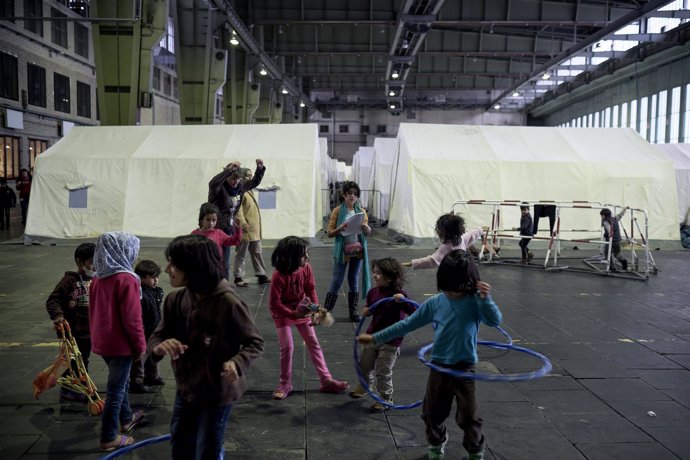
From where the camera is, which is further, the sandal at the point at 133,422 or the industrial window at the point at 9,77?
the industrial window at the point at 9,77

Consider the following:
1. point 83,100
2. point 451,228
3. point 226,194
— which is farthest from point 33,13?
point 451,228

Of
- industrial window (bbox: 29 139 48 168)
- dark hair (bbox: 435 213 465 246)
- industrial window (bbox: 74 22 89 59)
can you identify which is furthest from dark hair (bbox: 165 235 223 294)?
industrial window (bbox: 74 22 89 59)

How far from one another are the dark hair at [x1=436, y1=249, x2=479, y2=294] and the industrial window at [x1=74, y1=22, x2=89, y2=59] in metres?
30.9

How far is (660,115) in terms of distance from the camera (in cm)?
2938

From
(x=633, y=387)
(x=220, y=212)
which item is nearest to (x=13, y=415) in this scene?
(x=220, y=212)

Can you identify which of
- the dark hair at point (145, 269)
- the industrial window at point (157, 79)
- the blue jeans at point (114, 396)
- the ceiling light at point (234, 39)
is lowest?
the blue jeans at point (114, 396)

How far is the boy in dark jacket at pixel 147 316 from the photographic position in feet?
15.2

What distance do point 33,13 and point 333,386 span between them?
26122 millimetres

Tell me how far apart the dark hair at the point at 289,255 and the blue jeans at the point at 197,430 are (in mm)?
1789

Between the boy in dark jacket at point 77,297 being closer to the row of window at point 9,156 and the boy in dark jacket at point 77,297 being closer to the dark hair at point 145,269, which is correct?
the dark hair at point 145,269

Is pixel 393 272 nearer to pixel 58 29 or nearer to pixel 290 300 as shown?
pixel 290 300

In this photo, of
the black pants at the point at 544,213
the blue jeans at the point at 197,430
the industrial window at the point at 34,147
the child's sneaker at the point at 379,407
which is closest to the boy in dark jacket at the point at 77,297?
the blue jeans at the point at 197,430

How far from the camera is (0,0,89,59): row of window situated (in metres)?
22.7

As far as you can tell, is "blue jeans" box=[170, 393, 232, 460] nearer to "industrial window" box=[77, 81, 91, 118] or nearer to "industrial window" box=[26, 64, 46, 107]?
"industrial window" box=[26, 64, 46, 107]
